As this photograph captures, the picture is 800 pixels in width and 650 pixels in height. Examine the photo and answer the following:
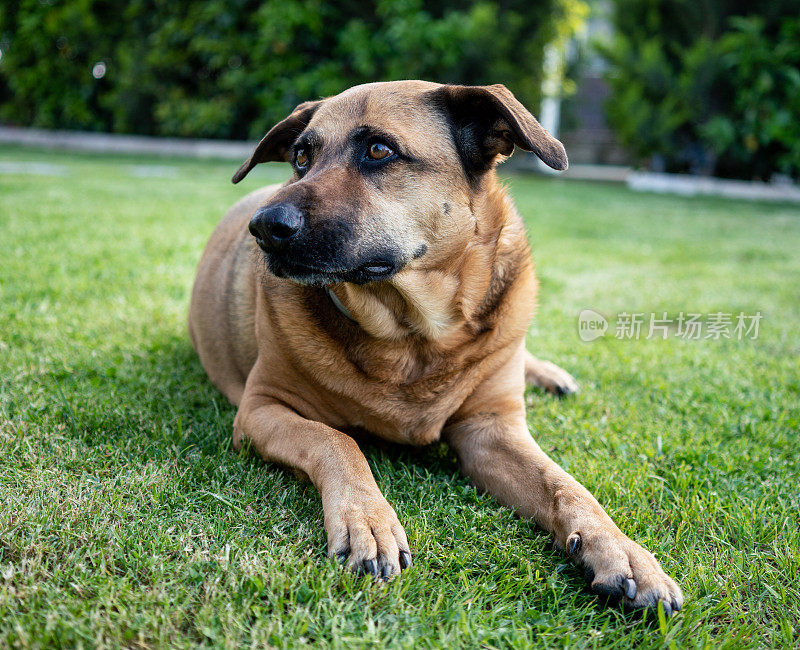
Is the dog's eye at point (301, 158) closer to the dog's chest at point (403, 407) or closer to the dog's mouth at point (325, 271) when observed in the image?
the dog's mouth at point (325, 271)

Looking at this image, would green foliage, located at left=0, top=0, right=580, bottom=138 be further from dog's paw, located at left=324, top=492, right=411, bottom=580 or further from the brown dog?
dog's paw, located at left=324, top=492, right=411, bottom=580

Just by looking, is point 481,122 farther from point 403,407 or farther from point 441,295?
point 403,407

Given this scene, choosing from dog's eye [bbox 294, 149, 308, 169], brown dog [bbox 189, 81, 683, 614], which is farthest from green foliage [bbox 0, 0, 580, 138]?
brown dog [bbox 189, 81, 683, 614]

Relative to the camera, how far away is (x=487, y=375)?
250cm

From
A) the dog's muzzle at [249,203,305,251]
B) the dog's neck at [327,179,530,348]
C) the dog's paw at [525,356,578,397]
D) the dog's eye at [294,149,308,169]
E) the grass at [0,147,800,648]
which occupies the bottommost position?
the dog's paw at [525,356,578,397]

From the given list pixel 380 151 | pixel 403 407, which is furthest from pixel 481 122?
pixel 403 407

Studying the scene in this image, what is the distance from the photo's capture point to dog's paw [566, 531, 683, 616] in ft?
5.52

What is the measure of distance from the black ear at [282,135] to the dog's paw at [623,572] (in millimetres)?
1840

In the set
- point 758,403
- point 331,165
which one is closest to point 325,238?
point 331,165

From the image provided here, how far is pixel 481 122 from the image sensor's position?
2.48 m

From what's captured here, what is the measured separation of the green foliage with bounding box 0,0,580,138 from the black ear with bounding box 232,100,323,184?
11.7 m

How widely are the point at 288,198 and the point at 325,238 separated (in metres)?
0.18

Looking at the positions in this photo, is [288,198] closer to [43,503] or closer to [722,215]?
[43,503]

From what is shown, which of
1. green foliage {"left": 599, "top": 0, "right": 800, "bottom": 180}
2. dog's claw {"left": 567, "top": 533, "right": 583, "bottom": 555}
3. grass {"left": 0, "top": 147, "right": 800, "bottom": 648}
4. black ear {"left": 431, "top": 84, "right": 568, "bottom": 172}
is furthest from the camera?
green foliage {"left": 599, "top": 0, "right": 800, "bottom": 180}
